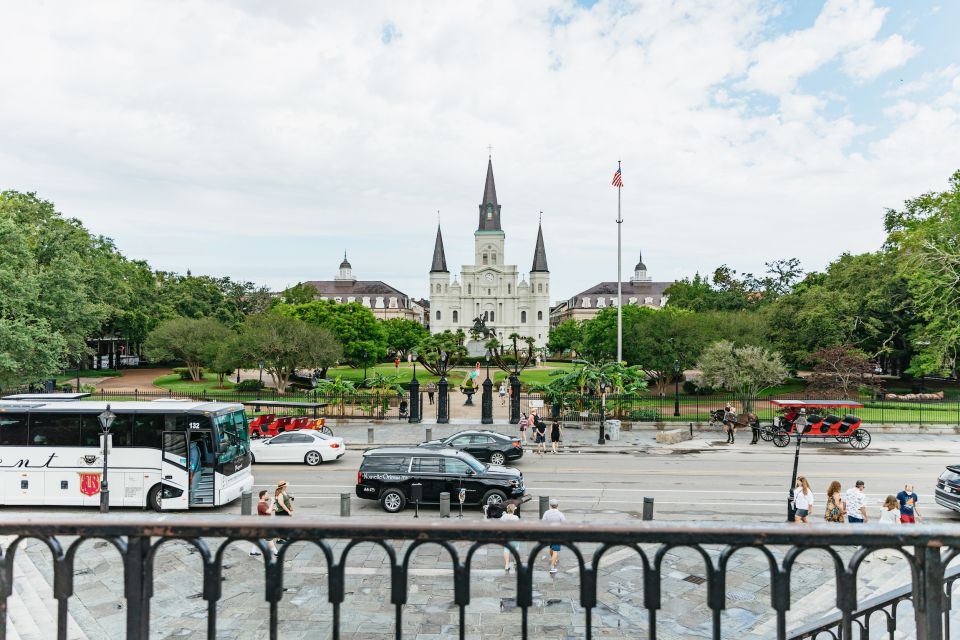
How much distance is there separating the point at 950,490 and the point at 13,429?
26250 mm

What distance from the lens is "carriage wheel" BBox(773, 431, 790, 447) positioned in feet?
91.8

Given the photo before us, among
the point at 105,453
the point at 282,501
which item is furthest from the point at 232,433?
the point at 282,501

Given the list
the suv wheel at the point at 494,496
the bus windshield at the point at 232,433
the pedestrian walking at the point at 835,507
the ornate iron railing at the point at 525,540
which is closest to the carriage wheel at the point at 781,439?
the pedestrian walking at the point at 835,507

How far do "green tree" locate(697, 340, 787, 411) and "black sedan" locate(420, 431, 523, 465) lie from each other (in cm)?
1611

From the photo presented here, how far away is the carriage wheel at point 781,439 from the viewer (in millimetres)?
27969

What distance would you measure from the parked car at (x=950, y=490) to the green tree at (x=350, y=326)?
155 ft

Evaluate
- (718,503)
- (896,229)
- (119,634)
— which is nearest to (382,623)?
(119,634)

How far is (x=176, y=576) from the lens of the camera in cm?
1123

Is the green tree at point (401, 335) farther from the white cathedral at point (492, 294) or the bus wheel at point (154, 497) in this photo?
the bus wheel at point (154, 497)

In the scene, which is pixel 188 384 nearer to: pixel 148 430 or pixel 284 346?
pixel 284 346

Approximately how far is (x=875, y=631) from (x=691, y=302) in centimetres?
7161

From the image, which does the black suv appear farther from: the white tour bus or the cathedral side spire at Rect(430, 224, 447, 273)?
the cathedral side spire at Rect(430, 224, 447, 273)

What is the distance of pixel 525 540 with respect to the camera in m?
2.70

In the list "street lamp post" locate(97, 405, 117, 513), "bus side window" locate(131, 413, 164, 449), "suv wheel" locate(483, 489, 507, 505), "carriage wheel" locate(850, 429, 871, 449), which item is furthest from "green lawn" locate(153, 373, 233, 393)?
"carriage wheel" locate(850, 429, 871, 449)
